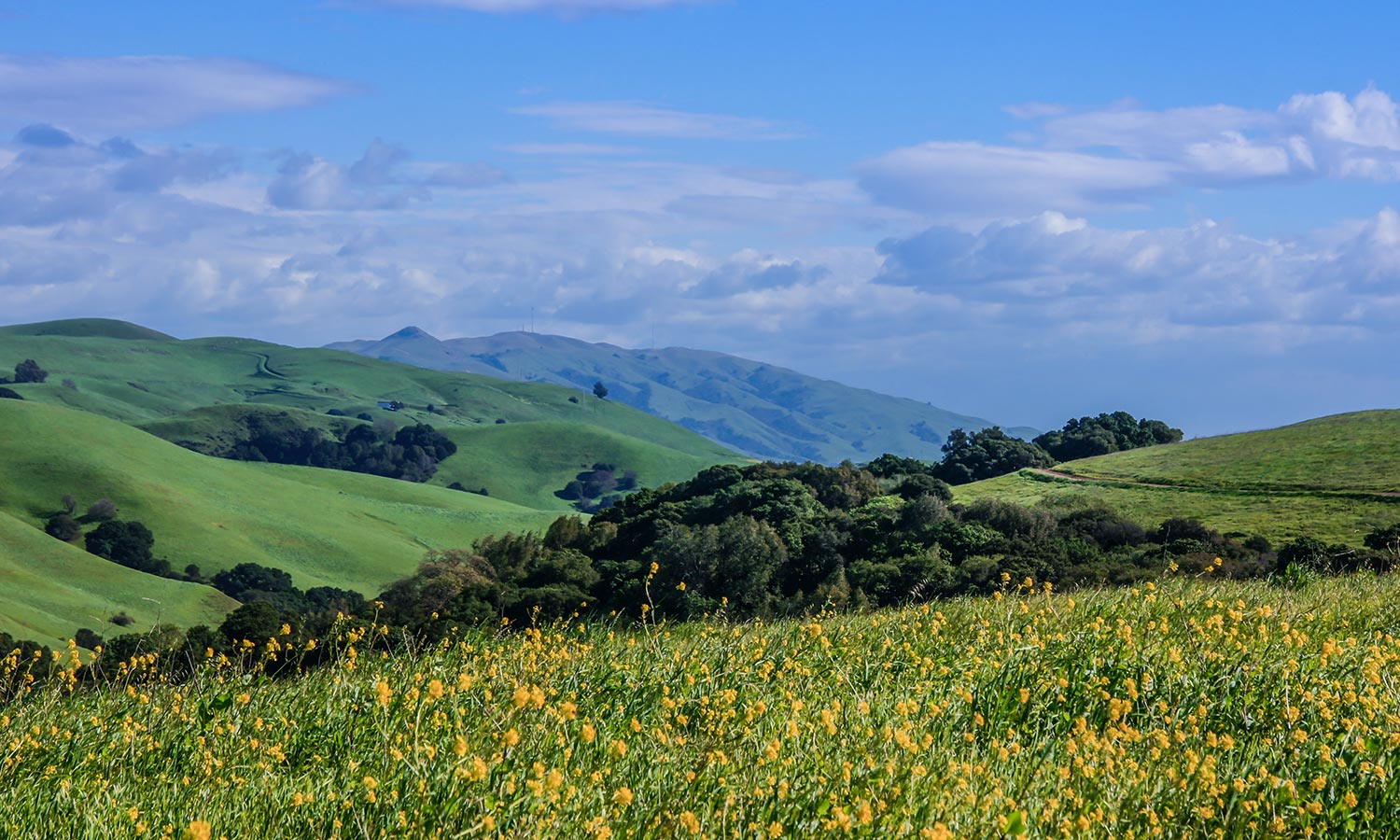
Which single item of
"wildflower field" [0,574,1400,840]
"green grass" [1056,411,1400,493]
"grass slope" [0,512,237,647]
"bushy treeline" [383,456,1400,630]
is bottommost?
"grass slope" [0,512,237,647]

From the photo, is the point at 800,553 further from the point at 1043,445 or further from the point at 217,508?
the point at 217,508

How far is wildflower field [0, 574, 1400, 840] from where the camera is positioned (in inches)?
203

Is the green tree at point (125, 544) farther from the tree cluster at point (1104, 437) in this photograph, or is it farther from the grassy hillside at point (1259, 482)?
the tree cluster at point (1104, 437)

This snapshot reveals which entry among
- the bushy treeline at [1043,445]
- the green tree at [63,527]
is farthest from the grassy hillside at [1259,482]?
the green tree at [63,527]

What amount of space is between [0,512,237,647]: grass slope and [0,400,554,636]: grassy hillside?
0.72 metres

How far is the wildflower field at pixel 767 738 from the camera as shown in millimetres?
5164

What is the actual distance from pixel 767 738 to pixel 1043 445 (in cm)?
7716

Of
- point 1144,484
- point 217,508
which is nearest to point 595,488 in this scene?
point 217,508

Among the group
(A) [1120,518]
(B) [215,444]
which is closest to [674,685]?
(A) [1120,518]

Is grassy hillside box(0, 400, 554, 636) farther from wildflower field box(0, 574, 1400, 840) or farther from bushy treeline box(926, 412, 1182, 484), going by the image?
wildflower field box(0, 574, 1400, 840)

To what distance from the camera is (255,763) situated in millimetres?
6312

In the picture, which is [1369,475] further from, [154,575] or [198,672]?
[154,575]

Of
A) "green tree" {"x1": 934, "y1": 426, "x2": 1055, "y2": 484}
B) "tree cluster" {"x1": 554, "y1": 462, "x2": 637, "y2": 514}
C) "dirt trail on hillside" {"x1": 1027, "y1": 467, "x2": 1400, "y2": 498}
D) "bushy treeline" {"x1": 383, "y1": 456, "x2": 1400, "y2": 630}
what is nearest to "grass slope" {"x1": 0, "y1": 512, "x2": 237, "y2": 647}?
"bushy treeline" {"x1": 383, "y1": 456, "x2": 1400, "y2": 630}

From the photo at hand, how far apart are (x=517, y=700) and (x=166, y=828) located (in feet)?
5.10
